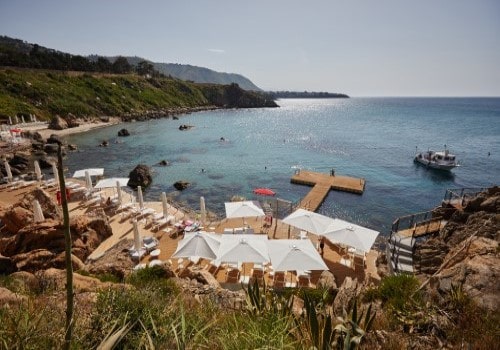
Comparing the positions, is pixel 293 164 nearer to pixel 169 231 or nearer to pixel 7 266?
pixel 169 231

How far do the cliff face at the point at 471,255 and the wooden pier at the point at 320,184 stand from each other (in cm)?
1093

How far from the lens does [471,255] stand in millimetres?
8930

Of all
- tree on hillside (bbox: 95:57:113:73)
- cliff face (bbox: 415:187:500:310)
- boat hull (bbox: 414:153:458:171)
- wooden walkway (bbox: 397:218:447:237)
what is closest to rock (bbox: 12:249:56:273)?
cliff face (bbox: 415:187:500:310)

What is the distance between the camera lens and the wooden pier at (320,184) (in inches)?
1037

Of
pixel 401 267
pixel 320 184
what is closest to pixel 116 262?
pixel 401 267

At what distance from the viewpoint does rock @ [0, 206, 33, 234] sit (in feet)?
46.9

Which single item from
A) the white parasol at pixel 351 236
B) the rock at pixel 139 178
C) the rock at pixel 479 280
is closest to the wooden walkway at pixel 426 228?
the white parasol at pixel 351 236

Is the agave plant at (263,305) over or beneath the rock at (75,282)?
over

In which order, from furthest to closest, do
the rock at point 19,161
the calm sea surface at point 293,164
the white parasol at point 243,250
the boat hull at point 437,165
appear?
the boat hull at point 437,165, the rock at point 19,161, the calm sea surface at point 293,164, the white parasol at point 243,250

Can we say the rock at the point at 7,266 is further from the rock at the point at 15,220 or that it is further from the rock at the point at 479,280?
the rock at the point at 479,280

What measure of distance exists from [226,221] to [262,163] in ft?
73.0

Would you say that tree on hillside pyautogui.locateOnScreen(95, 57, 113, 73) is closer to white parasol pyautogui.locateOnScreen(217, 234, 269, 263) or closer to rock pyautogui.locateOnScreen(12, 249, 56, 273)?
rock pyautogui.locateOnScreen(12, 249, 56, 273)

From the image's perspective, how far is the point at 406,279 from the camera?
8.42 meters

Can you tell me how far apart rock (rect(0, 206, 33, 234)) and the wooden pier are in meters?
19.2
